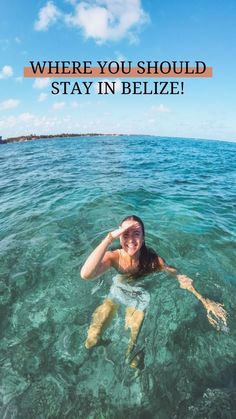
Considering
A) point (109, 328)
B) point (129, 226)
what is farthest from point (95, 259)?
point (109, 328)

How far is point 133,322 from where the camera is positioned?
423cm

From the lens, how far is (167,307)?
196 inches

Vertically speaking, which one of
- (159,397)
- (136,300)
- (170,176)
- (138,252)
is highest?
(170,176)

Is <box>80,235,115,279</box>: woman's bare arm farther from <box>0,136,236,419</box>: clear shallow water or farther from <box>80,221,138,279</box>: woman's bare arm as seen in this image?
<box>0,136,236,419</box>: clear shallow water

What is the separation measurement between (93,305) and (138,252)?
4.85ft

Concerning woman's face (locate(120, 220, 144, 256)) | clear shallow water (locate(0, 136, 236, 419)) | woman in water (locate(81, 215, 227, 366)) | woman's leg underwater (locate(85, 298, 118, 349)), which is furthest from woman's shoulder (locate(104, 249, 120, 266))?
clear shallow water (locate(0, 136, 236, 419))

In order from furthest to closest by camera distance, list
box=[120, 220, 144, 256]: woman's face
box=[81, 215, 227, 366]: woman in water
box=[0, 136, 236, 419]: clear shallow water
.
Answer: box=[81, 215, 227, 366]: woman in water, box=[120, 220, 144, 256]: woman's face, box=[0, 136, 236, 419]: clear shallow water

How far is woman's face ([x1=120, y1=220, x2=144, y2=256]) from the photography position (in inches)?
152

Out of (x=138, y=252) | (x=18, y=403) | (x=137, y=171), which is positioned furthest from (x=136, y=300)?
(x=137, y=171)

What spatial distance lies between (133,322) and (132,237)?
4.50ft

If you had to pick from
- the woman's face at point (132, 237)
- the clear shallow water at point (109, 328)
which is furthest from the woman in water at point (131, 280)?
the clear shallow water at point (109, 328)

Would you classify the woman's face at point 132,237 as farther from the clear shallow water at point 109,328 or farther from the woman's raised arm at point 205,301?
the clear shallow water at point 109,328

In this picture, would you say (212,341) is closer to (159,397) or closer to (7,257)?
(159,397)

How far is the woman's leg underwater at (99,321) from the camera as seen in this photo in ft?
13.7
